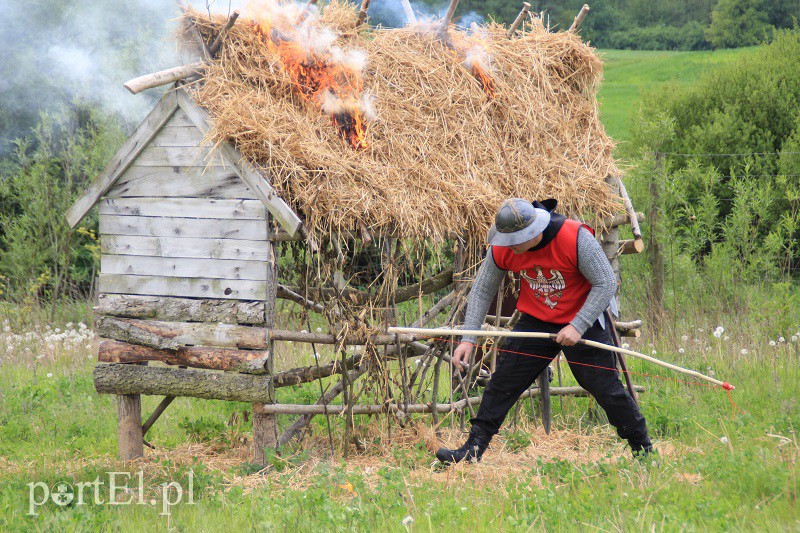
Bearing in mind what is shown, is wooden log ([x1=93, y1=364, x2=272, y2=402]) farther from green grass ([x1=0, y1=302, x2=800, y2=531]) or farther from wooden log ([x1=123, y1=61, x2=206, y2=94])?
wooden log ([x1=123, y1=61, x2=206, y2=94])

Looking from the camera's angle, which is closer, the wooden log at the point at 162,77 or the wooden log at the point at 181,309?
the wooden log at the point at 162,77

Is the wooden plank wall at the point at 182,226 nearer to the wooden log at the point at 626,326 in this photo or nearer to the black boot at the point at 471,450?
the black boot at the point at 471,450

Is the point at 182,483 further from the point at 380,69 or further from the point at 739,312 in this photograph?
the point at 739,312

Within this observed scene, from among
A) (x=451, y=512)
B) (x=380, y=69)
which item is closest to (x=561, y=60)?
(x=380, y=69)

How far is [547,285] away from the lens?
568 centimetres

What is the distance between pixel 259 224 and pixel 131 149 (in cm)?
119

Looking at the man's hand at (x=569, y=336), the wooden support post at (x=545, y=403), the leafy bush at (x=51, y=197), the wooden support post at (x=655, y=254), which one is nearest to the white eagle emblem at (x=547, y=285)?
the man's hand at (x=569, y=336)

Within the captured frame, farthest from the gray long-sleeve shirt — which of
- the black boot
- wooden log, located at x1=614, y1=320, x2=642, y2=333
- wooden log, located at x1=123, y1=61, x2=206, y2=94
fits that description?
wooden log, located at x1=123, y1=61, x2=206, y2=94

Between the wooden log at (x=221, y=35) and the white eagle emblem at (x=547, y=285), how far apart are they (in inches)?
116

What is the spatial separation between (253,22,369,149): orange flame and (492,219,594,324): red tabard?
1.69 metres

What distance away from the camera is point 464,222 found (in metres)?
6.44

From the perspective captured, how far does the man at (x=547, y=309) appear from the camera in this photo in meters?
5.42

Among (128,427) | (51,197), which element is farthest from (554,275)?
(51,197)

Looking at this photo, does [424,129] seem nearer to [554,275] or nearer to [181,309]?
[554,275]
